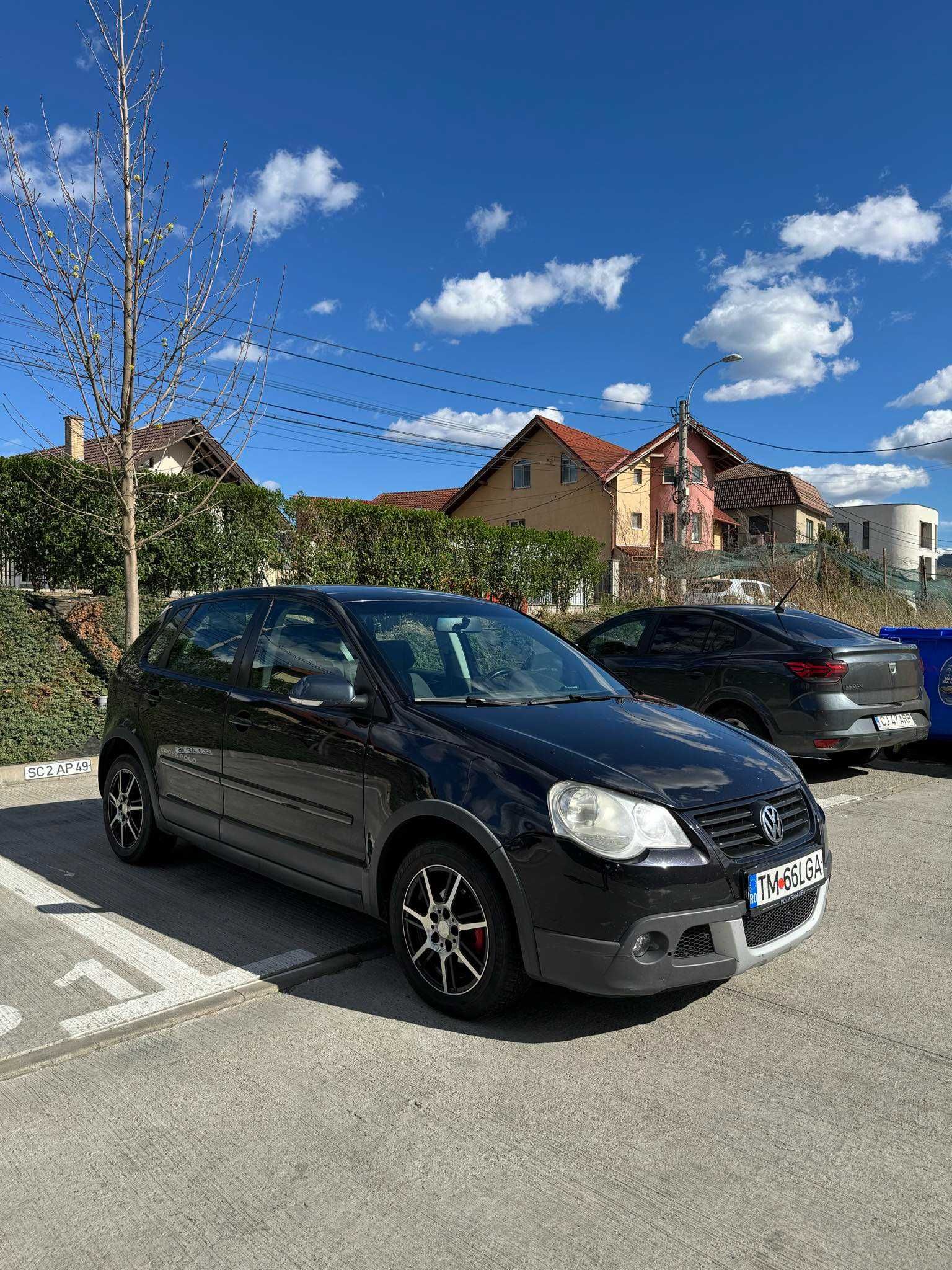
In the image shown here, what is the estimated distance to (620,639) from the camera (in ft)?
30.3

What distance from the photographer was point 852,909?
15.5 feet

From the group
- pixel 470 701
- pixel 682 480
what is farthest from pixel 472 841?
pixel 682 480

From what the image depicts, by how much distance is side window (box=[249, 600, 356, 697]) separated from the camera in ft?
13.8

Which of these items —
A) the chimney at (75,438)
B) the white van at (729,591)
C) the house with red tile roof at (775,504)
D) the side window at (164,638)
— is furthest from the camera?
the house with red tile roof at (775,504)

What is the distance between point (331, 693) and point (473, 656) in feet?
2.68

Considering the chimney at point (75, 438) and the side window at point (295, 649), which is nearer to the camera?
the side window at point (295, 649)

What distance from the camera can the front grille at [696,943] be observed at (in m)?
3.10

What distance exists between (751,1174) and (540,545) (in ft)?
60.0

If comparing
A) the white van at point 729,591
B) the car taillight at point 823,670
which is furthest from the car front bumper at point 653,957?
the white van at point 729,591

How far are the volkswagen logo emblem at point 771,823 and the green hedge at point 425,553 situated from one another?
369 inches

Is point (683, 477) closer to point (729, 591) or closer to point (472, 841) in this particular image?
point (729, 591)

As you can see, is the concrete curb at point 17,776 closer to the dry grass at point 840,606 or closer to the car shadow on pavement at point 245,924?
the car shadow on pavement at point 245,924

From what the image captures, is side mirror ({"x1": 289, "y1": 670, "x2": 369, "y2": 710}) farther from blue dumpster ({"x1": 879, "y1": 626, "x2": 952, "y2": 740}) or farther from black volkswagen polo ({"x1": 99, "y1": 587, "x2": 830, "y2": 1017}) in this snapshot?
blue dumpster ({"x1": 879, "y1": 626, "x2": 952, "y2": 740})

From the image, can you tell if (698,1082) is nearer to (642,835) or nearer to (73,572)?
(642,835)
